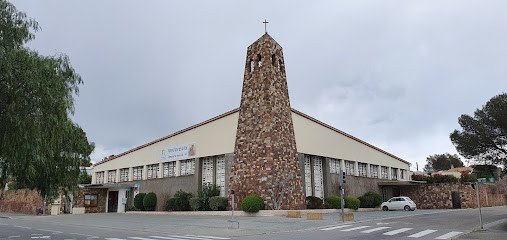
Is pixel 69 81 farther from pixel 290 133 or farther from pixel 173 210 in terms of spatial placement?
pixel 173 210

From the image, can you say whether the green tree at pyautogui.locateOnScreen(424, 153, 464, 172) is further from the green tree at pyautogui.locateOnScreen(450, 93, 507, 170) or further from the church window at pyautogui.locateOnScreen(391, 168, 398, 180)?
the green tree at pyautogui.locateOnScreen(450, 93, 507, 170)

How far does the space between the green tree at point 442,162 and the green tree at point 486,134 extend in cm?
7465

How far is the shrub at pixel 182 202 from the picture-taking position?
33531mm

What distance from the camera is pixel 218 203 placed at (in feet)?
97.8

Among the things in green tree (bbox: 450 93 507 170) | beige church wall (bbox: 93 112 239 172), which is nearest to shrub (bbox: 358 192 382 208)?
green tree (bbox: 450 93 507 170)

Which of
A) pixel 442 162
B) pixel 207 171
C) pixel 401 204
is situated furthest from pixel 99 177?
pixel 442 162

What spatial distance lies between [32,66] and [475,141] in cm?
2960

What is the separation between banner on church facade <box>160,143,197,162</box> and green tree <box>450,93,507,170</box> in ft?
76.5

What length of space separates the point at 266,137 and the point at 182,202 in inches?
423

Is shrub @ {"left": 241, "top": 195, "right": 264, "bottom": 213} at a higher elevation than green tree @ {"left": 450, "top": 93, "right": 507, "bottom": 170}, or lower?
lower

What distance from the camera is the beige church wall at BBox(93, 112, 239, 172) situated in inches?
1320

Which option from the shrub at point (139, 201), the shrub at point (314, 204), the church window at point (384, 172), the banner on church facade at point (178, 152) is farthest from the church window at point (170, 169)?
the church window at point (384, 172)

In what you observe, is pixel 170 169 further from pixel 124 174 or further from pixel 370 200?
pixel 370 200

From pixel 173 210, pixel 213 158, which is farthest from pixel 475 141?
pixel 173 210
